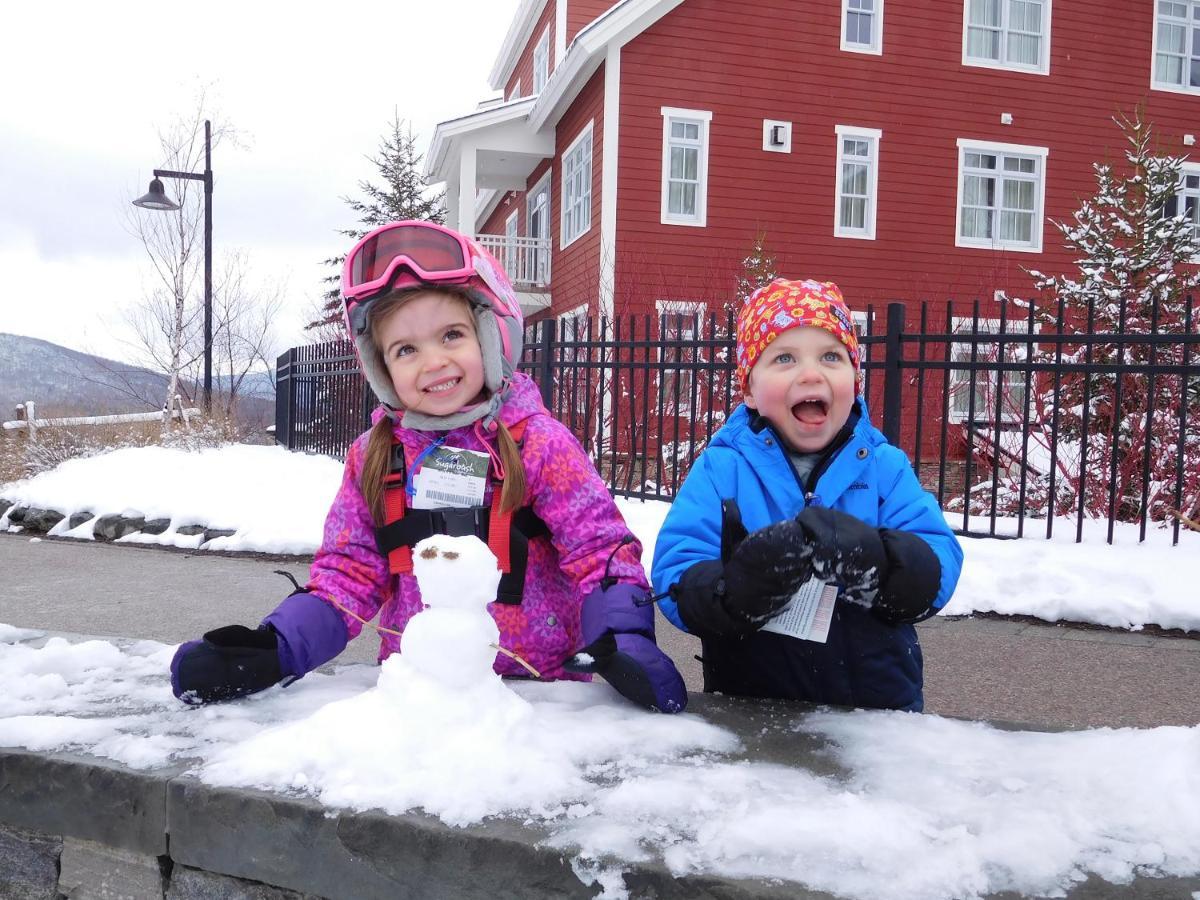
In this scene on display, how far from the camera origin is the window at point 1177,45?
1658 centimetres

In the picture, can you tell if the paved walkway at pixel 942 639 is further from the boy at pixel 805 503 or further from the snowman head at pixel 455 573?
the snowman head at pixel 455 573

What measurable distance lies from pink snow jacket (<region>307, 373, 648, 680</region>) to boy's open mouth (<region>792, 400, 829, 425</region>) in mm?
467

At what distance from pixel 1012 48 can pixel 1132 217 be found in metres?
7.76

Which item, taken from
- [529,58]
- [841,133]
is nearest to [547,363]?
[841,133]

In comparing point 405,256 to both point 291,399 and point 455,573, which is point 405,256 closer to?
point 455,573

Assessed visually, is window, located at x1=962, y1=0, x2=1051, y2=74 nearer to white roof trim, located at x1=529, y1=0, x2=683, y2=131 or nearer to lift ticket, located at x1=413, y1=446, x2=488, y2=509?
white roof trim, located at x1=529, y1=0, x2=683, y2=131

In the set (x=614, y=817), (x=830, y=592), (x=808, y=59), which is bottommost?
(x=614, y=817)

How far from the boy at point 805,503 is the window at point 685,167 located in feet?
42.4

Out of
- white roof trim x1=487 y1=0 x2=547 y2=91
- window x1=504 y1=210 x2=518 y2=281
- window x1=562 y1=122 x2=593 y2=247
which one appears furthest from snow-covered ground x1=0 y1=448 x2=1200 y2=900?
white roof trim x1=487 y1=0 x2=547 y2=91

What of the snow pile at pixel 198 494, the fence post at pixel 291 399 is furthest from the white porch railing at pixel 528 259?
the snow pile at pixel 198 494

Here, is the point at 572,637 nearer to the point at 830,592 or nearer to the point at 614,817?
the point at 830,592

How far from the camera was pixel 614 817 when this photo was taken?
1.45 m

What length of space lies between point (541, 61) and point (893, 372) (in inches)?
617

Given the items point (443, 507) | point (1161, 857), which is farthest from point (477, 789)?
point (1161, 857)
